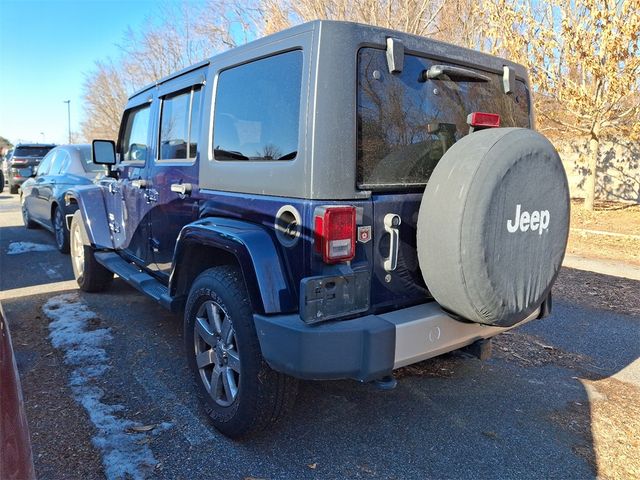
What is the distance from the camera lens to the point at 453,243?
219 centimetres

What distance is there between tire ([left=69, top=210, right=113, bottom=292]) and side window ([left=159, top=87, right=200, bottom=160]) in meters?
1.97

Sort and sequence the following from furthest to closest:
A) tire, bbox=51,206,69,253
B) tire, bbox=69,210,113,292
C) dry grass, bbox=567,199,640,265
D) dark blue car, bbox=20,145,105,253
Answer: dry grass, bbox=567,199,640,265 → tire, bbox=51,206,69,253 → dark blue car, bbox=20,145,105,253 → tire, bbox=69,210,113,292

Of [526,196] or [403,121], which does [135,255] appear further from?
[526,196]

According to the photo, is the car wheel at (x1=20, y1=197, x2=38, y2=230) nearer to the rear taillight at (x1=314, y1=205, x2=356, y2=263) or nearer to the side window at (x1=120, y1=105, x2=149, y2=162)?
the side window at (x1=120, y1=105, x2=149, y2=162)

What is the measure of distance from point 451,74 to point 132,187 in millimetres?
2909

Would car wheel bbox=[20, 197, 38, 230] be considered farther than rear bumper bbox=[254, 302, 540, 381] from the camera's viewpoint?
Yes

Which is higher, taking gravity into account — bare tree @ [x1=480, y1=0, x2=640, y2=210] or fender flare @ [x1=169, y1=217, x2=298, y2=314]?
bare tree @ [x1=480, y1=0, x2=640, y2=210]

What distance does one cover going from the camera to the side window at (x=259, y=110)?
2.42 metres

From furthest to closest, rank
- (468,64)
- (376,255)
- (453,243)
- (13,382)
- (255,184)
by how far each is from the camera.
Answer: (468,64)
(255,184)
(376,255)
(453,243)
(13,382)

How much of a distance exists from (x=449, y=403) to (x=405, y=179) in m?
1.56

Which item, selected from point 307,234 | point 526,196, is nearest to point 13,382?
point 307,234

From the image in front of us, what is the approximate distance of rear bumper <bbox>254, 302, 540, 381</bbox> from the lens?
2.15 metres

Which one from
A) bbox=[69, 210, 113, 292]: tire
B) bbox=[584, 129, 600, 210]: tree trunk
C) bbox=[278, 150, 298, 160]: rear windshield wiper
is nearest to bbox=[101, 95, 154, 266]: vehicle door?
bbox=[69, 210, 113, 292]: tire

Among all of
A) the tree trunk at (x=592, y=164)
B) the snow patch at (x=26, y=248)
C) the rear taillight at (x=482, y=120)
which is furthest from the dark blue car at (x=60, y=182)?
the tree trunk at (x=592, y=164)
